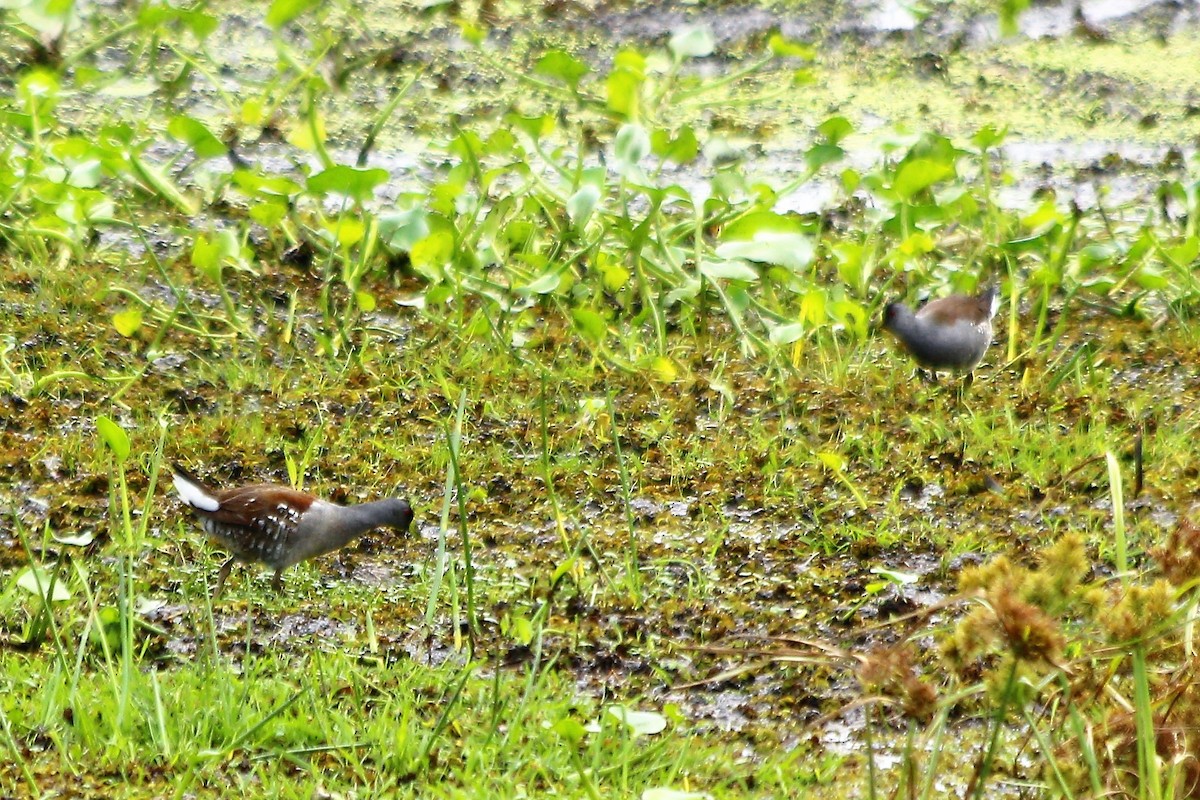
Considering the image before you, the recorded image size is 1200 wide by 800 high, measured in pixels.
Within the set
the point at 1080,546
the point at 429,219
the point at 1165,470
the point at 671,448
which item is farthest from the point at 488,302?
the point at 1080,546

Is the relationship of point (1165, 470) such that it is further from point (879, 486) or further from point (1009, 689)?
point (1009, 689)

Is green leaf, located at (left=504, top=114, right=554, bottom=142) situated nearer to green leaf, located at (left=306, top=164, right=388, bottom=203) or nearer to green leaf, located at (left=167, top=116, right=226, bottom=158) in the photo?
green leaf, located at (left=306, top=164, right=388, bottom=203)

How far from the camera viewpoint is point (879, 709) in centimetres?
299

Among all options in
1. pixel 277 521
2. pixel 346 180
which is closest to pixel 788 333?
pixel 346 180

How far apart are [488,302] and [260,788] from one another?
2388 mm

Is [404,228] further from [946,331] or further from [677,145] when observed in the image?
[946,331]

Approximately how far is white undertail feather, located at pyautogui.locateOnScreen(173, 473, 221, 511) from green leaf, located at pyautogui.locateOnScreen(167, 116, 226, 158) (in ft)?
5.43

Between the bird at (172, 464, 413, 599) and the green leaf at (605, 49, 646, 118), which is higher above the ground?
the green leaf at (605, 49, 646, 118)

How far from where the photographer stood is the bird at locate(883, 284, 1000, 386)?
460 cm

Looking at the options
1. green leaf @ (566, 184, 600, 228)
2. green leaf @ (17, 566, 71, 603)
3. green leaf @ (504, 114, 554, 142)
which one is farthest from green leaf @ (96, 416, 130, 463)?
green leaf @ (504, 114, 554, 142)

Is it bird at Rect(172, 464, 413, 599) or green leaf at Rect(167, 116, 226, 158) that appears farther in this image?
green leaf at Rect(167, 116, 226, 158)

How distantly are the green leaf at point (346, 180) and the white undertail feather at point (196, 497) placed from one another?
135 cm

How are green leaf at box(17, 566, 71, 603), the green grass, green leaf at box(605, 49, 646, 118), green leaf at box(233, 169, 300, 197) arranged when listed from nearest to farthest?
1. the green grass
2. green leaf at box(17, 566, 71, 603)
3. green leaf at box(233, 169, 300, 197)
4. green leaf at box(605, 49, 646, 118)

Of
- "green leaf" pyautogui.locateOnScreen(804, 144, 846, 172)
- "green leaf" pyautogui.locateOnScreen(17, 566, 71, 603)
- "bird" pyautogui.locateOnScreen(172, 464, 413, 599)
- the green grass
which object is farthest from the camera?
"green leaf" pyautogui.locateOnScreen(804, 144, 846, 172)
